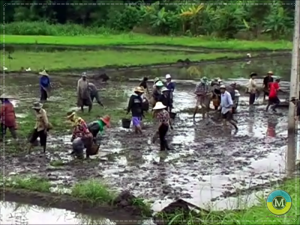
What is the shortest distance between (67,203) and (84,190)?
375 millimetres

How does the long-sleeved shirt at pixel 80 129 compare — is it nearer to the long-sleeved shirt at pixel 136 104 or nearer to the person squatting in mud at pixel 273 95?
the long-sleeved shirt at pixel 136 104

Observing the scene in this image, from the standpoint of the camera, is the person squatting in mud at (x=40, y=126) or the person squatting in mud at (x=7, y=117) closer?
the person squatting in mud at (x=40, y=126)

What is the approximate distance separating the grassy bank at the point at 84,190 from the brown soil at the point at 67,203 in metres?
0.07

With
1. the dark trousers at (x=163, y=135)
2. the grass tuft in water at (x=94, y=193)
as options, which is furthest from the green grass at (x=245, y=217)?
the dark trousers at (x=163, y=135)

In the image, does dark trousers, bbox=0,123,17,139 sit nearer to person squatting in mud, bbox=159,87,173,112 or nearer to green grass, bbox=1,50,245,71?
person squatting in mud, bbox=159,87,173,112

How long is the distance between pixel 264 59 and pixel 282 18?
10.0 metres

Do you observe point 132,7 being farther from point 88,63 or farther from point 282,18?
point 88,63

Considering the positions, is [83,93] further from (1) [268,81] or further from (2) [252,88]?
(1) [268,81]

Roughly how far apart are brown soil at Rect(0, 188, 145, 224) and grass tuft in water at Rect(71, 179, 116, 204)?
0.36ft

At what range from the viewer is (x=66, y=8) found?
59906 millimetres

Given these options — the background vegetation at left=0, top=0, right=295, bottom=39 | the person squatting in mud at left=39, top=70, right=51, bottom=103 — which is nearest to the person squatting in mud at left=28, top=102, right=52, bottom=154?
the person squatting in mud at left=39, top=70, right=51, bottom=103

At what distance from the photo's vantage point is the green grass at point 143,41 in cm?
4931

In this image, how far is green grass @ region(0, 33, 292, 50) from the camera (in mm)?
49312

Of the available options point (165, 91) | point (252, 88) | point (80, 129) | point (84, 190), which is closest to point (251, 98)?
point (252, 88)
